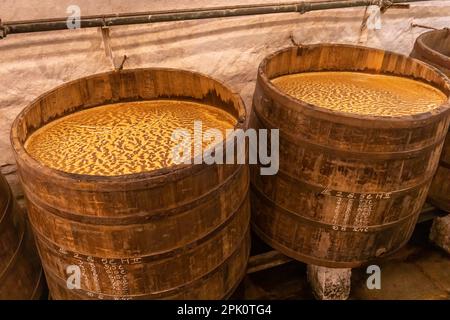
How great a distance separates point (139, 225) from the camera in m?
1.63

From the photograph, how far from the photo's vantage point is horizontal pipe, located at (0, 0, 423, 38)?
221cm

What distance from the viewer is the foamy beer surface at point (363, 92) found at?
8.08 ft

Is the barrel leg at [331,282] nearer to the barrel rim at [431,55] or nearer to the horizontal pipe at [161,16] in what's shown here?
the barrel rim at [431,55]

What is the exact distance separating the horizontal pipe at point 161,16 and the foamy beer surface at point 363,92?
20.5 inches

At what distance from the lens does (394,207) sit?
93.0 inches

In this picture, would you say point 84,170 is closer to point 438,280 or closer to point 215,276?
point 215,276

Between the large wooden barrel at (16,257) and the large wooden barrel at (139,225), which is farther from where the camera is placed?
the large wooden barrel at (16,257)

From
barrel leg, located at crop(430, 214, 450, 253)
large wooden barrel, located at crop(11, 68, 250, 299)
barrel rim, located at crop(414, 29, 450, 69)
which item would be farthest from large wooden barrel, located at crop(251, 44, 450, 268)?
barrel leg, located at crop(430, 214, 450, 253)

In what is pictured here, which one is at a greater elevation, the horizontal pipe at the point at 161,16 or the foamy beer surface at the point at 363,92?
the horizontal pipe at the point at 161,16

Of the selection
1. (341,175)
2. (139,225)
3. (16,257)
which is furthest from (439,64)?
(16,257)

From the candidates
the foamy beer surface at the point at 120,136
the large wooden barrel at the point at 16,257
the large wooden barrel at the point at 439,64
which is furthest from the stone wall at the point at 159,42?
the large wooden barrel at the point at 16,257

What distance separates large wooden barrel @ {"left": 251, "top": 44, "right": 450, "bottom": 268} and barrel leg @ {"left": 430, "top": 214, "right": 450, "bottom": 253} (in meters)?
0.93

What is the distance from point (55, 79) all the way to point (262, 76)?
147 centimetres

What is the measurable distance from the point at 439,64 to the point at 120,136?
249cm
